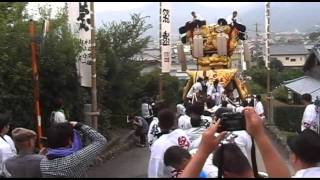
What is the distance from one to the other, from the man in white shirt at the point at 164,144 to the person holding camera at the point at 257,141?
5.31 feet

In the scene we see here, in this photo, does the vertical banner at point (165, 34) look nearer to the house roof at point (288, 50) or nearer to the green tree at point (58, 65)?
the green tree at point (58, 65)

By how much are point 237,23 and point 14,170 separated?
16.4 meters

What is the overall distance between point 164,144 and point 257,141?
6.67 ft

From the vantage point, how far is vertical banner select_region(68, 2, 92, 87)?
11586 millimetres

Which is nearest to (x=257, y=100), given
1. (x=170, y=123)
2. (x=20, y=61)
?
(x=20, y=61)

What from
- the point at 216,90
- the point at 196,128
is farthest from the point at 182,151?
the point at 216,90

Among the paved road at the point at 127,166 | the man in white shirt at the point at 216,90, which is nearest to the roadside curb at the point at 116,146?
the paved road at the point at 127,166

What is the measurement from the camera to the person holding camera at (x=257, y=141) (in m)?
3.02

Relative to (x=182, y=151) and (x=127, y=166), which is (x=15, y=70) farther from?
(x=182, y=151)

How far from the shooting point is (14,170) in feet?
14.2

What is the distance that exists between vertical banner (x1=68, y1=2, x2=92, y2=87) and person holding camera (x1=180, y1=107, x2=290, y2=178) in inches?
349

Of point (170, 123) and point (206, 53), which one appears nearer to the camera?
point (170, 123)

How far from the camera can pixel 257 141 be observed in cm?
319

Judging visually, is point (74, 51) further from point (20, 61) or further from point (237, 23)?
point (237, 23)
